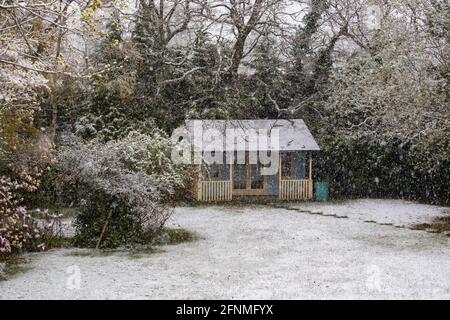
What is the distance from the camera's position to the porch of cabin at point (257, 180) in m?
24.8

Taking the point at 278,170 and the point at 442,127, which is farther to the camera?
the point at 278,170

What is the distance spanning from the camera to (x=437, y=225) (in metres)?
17.3

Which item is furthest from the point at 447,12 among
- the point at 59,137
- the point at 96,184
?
the point at 59,137

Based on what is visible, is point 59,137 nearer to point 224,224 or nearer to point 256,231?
point 224,224

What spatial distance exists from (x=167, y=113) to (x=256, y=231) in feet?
39.1

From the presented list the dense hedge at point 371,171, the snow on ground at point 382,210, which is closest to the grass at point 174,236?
the snow on ground at point 382,210

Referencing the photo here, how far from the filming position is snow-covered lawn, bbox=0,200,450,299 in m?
9.48

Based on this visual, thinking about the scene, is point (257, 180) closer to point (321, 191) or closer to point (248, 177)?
point (248, 177)

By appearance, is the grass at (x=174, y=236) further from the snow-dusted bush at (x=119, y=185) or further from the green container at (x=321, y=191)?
the green container at (x=321, y=191)

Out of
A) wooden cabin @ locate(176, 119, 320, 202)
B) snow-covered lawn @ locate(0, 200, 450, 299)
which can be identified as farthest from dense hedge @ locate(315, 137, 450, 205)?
snow-covered lawn @ locate(0, 200, 450, 299)

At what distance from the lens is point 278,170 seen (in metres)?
25.8

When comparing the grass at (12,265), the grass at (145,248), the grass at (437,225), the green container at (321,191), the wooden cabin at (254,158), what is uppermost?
the wooden cabin at (254,158)

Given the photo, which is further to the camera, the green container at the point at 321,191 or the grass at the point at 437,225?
the green container at the point at 321,191

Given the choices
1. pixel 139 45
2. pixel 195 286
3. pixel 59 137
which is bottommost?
pixel 195 286
